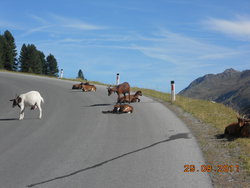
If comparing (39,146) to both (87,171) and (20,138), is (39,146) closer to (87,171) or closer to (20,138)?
(20,138)

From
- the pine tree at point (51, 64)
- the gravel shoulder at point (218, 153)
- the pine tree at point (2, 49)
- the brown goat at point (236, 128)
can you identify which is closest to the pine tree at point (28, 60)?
the pine tree at point (2, 49)

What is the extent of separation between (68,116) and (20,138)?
3800 mm

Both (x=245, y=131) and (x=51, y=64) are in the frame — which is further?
(x=51, y=64)

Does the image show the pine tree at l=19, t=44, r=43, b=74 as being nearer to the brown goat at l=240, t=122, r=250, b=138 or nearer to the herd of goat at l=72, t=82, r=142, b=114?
the herd of goat at l=72, t=82, r=142, b=114

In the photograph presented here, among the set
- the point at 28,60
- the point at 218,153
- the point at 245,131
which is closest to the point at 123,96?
the point at 245,131

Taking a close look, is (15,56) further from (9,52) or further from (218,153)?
(218,153)

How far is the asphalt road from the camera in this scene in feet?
18.3

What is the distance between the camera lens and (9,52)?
276ft

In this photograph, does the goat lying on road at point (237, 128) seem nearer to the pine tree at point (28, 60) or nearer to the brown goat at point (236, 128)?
the brown goat at point (236, 128)

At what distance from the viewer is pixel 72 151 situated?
295 inches

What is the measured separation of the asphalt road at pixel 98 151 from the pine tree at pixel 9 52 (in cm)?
7598

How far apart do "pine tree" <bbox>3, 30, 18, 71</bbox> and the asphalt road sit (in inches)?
2991

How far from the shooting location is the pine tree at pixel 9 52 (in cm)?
8344

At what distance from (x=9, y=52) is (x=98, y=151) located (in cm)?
8387
